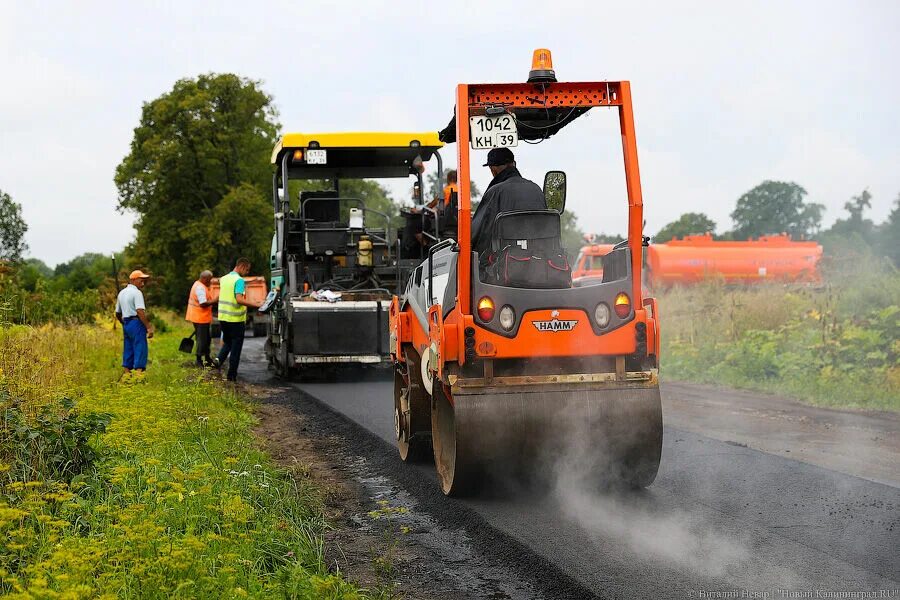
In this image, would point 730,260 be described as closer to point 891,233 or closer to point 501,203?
point 891,233

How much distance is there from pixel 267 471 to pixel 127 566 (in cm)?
253

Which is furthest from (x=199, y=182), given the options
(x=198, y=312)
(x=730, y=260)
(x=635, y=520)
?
(x=635, y=520)

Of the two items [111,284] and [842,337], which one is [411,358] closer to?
[842,337]

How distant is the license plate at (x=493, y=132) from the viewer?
5996 mm

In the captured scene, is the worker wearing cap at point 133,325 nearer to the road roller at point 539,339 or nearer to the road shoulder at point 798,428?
the road shoulder at point 798,428

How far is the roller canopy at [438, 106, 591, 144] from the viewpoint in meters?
6.41

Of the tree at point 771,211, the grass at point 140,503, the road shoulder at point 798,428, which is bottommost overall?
the road shoulder at point 798,428

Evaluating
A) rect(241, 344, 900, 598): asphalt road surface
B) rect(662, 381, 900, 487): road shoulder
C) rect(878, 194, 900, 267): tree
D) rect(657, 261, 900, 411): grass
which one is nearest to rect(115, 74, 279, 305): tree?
rect(878, 194, 900, 267): tree

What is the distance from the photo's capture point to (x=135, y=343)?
37.3 feet

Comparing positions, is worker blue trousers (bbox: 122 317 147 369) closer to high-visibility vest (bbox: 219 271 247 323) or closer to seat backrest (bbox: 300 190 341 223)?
high-visibility vest (bbox: 219 271 247 323)

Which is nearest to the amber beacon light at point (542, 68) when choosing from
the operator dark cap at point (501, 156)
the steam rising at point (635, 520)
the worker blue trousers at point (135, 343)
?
the operator dark cap at point (501, 156)

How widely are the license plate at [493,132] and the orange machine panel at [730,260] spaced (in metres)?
23.6

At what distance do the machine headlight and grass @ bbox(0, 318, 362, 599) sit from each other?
2.01m

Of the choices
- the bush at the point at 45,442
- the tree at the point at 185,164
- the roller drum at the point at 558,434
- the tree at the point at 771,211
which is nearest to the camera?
the bush at the point at 45,442
